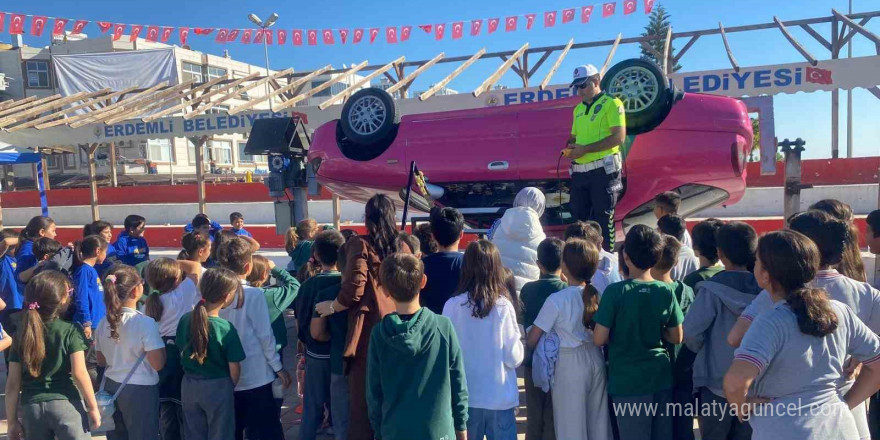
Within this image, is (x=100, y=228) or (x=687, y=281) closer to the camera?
(x=687, y=281)

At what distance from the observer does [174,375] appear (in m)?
3.25

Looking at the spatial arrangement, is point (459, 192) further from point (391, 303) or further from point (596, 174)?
point (391, 303)

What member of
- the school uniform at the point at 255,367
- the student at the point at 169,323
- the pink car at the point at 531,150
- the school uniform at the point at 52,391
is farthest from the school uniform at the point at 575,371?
the pink car at the point at 531,150

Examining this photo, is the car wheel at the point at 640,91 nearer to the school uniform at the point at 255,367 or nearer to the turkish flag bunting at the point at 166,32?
the school uniform at the point at 255,367

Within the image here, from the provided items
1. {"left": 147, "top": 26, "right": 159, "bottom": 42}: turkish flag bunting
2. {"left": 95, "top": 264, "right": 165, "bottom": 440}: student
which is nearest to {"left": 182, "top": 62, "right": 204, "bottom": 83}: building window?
{"left": 147, "top": 26, "right": 159, "bottom": 42}: turkish flag bunting

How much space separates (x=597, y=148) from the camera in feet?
16.0

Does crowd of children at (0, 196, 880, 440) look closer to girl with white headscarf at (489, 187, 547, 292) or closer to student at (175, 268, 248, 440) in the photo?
student at (175, 268, 248, 440)

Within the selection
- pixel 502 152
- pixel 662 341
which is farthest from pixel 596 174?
pixel 662 341

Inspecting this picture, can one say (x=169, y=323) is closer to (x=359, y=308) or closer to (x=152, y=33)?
(x=359, y=308)

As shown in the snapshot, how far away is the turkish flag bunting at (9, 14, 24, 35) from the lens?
15.3 metres

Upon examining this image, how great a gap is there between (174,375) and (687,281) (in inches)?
111

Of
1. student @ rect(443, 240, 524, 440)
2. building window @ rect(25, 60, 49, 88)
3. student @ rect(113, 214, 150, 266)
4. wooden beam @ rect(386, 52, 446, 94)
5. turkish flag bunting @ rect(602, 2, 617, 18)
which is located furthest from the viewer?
building window @ rect(25, 60, 49, 88)

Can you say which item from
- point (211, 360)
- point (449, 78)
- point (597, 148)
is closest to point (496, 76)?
point (449, 78)

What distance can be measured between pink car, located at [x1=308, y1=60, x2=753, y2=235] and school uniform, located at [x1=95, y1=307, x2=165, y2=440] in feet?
11.7
